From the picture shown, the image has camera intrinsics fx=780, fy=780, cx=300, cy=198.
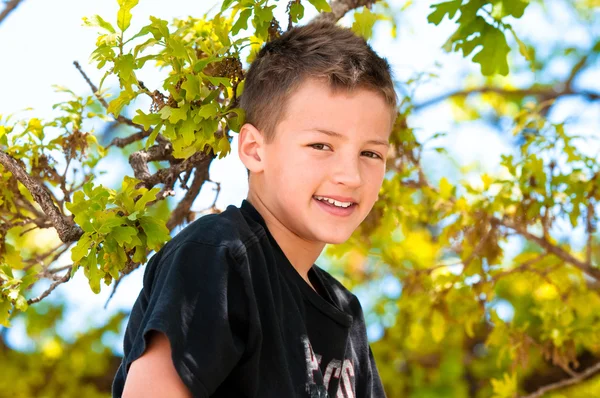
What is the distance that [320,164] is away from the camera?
154 centimetres

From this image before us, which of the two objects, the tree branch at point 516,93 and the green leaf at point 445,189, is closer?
the green leaf at point 445,189

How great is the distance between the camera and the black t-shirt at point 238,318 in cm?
128

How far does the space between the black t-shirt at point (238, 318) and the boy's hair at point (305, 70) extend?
0.21m

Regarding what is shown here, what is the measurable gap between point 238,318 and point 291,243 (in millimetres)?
312

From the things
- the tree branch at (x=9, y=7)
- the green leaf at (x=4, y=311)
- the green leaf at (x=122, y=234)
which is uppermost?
the tree branch at (x=9, y=7)

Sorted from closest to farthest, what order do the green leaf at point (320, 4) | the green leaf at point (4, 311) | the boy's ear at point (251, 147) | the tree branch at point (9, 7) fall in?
the boy's ear at point (251, 147)
the green leaf at point (4, 311)
the green leaf at point (320, 4)
the tree branch at point (9, 7)

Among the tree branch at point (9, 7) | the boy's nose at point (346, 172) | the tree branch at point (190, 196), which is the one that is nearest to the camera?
the boy's nose at point (346, 172)

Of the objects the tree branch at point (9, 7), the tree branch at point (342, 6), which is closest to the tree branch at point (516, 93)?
the tree branch at point (9, 7)

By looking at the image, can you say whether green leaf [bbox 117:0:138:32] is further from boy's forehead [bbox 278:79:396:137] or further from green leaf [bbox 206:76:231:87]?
boy's forehead [bbox 278:79:396:137]

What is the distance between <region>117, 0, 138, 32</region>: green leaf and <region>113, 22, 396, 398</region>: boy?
299mm

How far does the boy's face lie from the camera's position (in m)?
1.55

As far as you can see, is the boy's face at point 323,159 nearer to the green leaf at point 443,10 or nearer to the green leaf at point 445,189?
the green leaf at point 443,10

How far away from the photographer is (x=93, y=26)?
5.50 feet

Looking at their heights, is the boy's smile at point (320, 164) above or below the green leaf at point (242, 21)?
below
